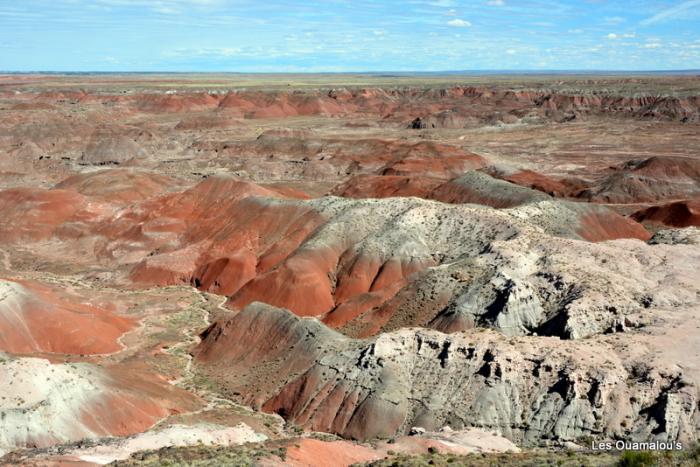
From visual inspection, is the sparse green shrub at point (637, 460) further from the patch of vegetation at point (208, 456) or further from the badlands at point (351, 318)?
the patch of vegetation at point (208, 456)

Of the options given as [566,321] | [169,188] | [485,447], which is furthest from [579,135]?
[485,447]

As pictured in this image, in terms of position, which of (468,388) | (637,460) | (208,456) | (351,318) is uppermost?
(637,460)

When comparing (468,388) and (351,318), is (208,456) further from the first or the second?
(351,318)

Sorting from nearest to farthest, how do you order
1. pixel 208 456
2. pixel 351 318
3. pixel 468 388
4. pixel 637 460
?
pixel 637 460 < pixel 208 456 < pixel 468 388 < pixel 351 318

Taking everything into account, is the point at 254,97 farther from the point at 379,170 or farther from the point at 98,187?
the point at 98,187

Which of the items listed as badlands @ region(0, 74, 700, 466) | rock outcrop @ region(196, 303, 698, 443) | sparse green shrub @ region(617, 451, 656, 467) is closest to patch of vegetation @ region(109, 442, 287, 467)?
badlands @ region(0, 74, 700, 466)

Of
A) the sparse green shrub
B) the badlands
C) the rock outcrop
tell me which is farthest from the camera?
the badlands

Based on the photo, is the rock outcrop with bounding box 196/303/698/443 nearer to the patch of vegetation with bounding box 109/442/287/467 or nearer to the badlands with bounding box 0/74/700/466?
the badlands with bounding box 0/74/700/466

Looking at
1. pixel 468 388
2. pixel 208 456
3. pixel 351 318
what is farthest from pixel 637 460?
pixel 351 318

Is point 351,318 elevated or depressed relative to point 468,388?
depressed

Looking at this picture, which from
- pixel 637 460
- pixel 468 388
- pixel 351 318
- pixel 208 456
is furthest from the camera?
pixel 351 318
